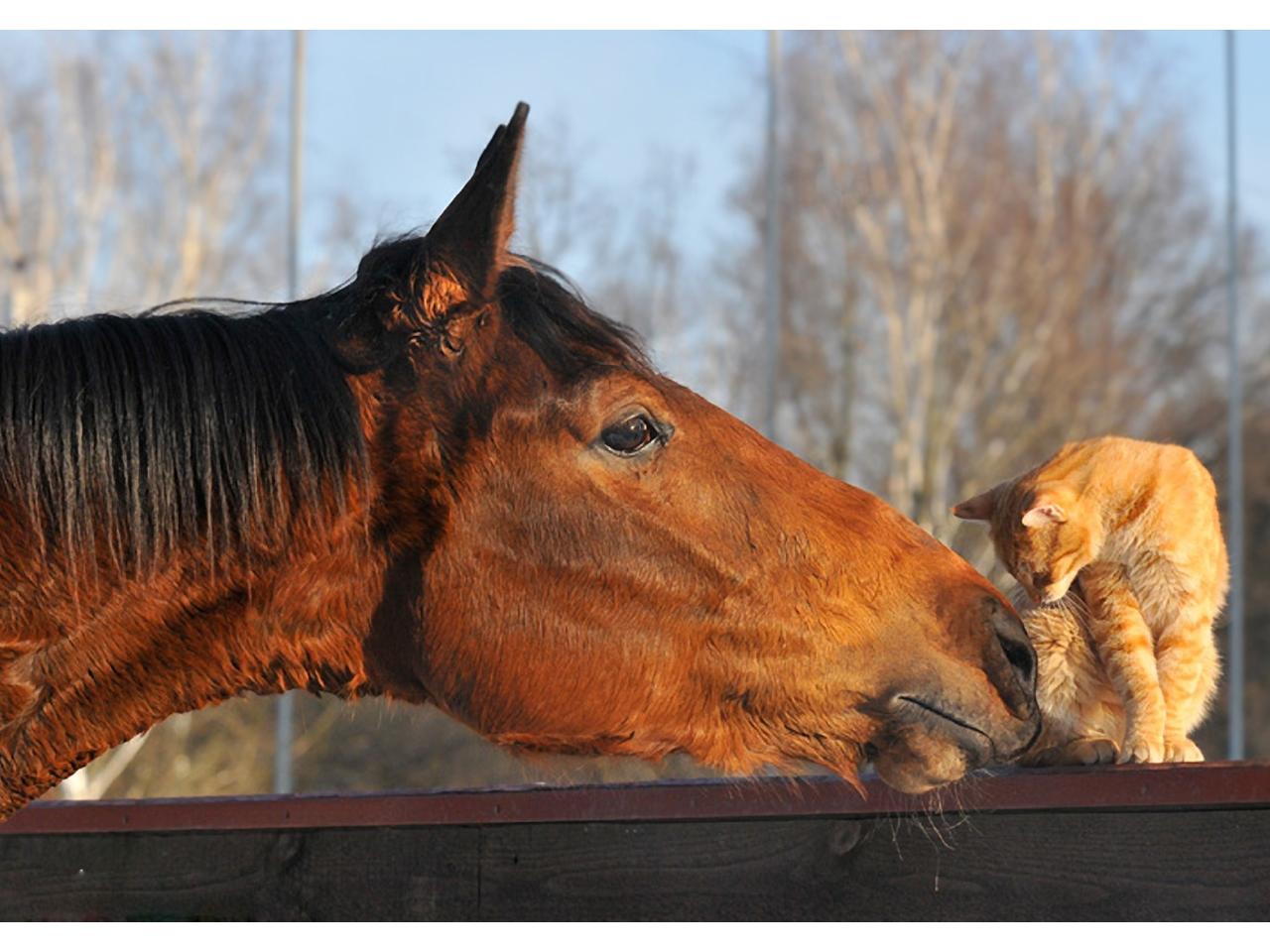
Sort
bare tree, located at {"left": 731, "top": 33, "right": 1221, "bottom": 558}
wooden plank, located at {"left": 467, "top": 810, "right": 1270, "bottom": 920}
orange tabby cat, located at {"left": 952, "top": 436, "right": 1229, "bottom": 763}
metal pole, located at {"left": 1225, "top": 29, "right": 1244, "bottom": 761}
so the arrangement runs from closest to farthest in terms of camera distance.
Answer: wooden plank, located at {"left": 467, "top": 810, "right": 1270, "bottom": 920} → orange tabby cat, located at {"left": 952, "top": 436, "right": 1229, "bottom": 763} → metal pole, located at {"left": 1225, "top": 29, "right": 1244, "bottom": 761} → bare tree, located at {"left": 731, "top": 33, "right": 1221, "bottom": 558}

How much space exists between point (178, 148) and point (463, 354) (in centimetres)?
2105

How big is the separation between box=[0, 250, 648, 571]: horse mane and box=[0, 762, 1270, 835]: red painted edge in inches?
44.6

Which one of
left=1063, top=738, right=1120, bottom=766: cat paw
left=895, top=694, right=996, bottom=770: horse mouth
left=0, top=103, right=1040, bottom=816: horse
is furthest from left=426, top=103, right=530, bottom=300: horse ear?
left=1063, top=738, right=1120, bottom=766: cat paw

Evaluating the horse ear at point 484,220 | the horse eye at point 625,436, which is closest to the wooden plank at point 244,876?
Answer: the horse eye at point 625,436

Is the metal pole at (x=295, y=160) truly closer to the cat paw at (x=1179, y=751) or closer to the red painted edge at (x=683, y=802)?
the red painted edge at (x=683, y=802)

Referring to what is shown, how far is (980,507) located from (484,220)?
2173mm

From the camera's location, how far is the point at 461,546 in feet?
8.82

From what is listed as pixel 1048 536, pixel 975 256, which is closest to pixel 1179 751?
pixel 1048 536

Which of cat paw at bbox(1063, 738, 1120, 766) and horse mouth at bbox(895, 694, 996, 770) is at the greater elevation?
horse mouth at bbox(895, 694, 996, 770)

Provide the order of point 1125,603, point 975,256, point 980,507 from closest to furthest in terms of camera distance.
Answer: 1. point 1125,603
2. point 980,507
3. point 975,256

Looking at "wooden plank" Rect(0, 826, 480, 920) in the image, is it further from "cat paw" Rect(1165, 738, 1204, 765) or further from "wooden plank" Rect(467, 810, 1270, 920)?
"cat paw" Rect(1165, 738, 1204, 765)

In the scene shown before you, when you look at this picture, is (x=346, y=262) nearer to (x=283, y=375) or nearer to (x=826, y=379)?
(x=826, y=379)

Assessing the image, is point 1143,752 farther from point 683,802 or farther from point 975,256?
point 975,256

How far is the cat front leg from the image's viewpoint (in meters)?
3.53
